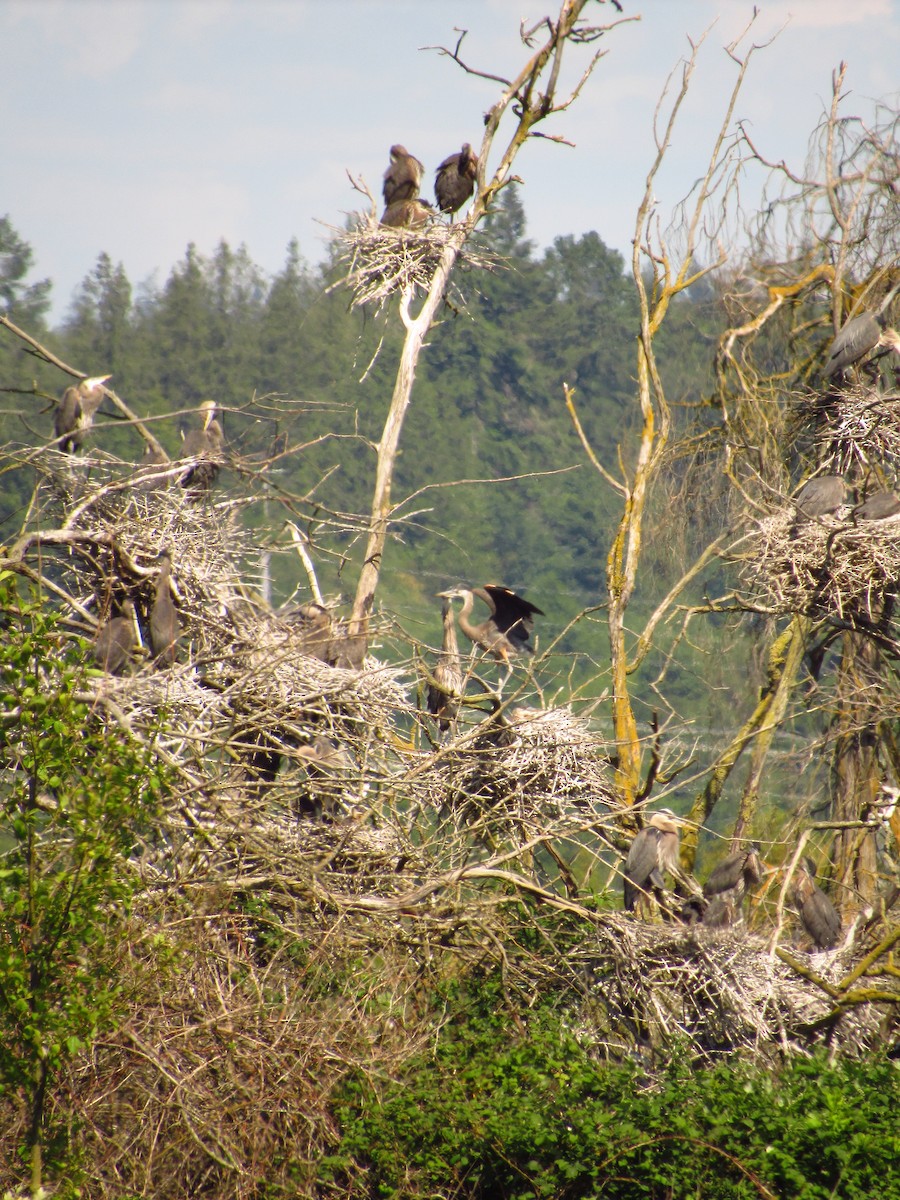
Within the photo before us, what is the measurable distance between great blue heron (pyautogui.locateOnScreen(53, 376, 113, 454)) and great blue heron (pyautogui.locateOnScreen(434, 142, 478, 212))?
2864 mm

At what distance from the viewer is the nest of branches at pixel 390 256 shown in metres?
7.79

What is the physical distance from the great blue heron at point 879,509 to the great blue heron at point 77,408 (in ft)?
14.5

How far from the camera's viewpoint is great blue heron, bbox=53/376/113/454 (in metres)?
6.66

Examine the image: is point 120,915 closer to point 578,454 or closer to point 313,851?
point 313,851

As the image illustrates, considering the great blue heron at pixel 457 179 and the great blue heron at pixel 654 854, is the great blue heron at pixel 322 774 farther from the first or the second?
the great blue heron at pixel 457 179

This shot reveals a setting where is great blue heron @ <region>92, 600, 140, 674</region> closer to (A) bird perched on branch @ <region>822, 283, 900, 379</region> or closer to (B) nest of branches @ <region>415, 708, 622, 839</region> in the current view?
(B) nest of branches @ <region>415, 708, 622, 839</region>

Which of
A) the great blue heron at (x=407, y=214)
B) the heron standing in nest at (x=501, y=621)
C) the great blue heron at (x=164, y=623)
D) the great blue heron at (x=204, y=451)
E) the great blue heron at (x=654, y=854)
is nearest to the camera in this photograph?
the great blue heron at (x=164, y=623)

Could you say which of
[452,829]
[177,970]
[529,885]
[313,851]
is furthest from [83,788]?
[452,829]

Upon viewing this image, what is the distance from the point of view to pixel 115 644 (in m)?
5.78

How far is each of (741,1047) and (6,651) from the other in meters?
4.19

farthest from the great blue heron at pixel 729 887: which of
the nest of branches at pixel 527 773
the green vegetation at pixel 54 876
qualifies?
the green vegetation at pixel 54 876

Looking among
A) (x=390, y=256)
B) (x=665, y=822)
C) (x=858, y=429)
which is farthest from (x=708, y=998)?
(x=390, y=256)

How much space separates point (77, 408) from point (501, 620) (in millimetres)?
2890

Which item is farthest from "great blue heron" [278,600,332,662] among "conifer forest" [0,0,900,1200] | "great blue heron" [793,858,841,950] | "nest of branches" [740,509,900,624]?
"great blue heron" [793,858,841,950]
